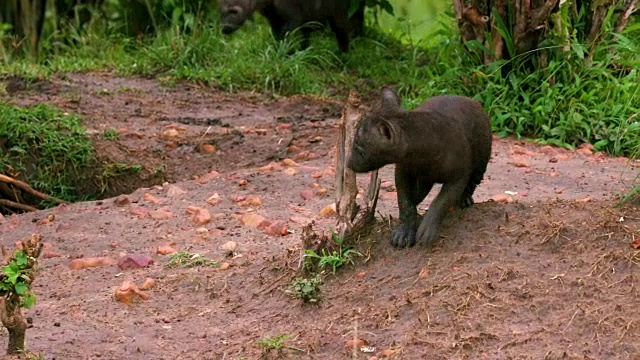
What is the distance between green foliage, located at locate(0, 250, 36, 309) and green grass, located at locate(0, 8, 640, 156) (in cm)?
469

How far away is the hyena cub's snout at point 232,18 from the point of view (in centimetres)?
1232

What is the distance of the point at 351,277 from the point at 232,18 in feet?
25.2

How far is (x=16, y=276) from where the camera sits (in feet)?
14.2

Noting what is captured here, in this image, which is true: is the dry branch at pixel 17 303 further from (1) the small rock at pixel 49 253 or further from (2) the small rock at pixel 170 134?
(2) the small rock at pixel 170 134

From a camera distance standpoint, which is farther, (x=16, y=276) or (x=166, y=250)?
(x=166, y=250)

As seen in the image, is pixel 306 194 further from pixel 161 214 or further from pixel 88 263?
pixel 88 263

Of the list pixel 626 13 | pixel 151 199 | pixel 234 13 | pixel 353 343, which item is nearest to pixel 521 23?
pixel 626 13

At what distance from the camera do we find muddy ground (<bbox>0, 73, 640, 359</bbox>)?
4.44 m

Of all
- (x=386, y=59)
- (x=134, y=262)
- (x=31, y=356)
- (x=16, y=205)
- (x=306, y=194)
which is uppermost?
(x=31, y=356)

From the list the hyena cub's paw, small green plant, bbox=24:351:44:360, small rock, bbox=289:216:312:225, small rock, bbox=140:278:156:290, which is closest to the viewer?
small green plant, bbox=24:351:44:360

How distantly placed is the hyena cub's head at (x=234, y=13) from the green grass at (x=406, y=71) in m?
0.14

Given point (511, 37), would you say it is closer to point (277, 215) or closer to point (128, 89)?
point (277, 215)

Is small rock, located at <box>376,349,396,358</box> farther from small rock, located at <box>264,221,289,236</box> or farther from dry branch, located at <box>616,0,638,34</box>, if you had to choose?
dry branch, located at <box>616,0,638,34</box>

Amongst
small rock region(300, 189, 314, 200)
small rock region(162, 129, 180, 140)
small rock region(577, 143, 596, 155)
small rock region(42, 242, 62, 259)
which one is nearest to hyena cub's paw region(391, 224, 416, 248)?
small rock region(300, 189, 314, 200)
